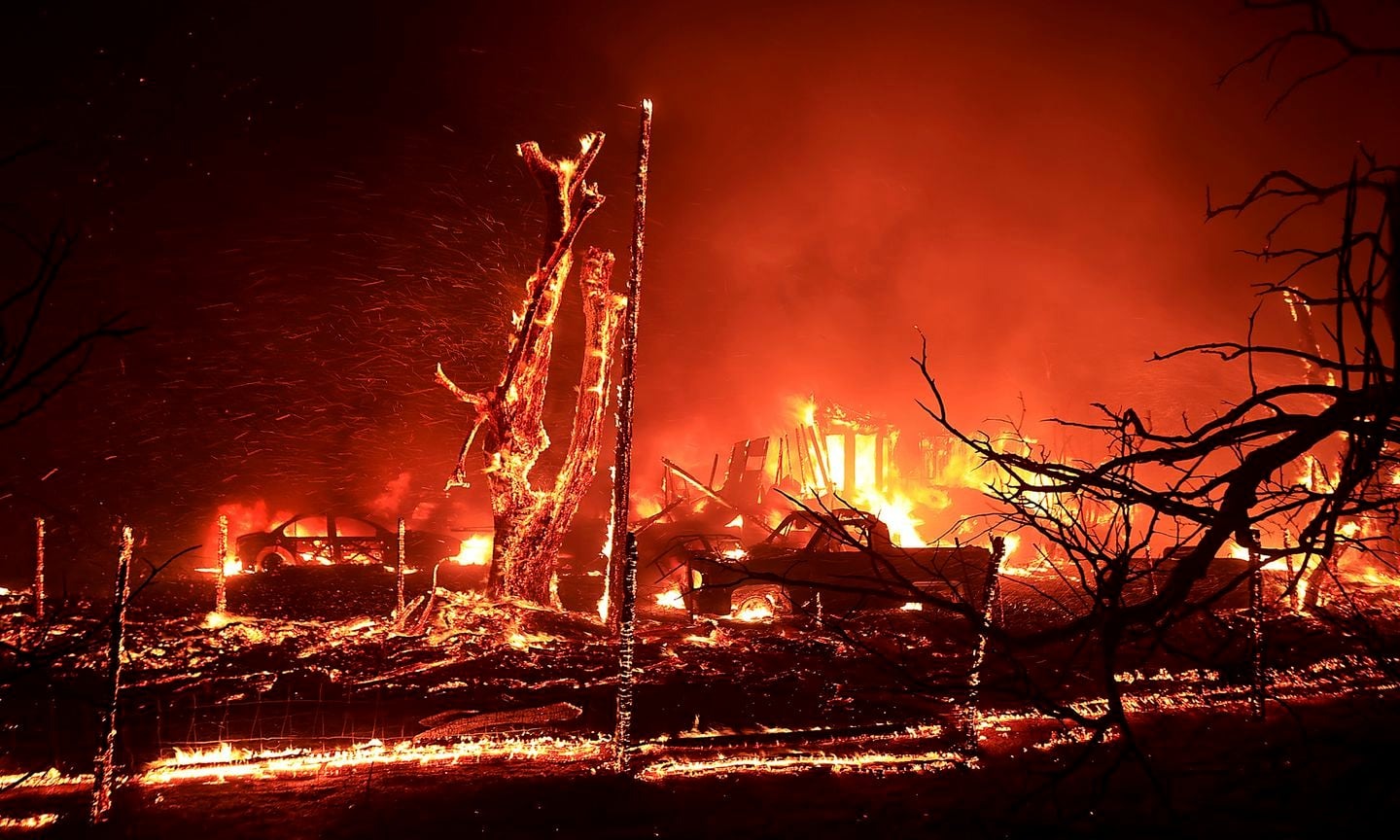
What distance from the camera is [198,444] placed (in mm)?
16078

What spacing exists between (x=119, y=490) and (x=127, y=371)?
2508 mm

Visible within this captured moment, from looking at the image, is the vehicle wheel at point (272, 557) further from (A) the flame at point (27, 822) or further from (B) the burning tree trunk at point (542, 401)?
(A) the flame at point (27, 822)

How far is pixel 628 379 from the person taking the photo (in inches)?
349

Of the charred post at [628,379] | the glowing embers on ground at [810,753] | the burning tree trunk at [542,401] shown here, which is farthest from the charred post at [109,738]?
the charred post at [628,379]

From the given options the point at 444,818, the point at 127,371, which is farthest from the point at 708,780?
the point at 127,371

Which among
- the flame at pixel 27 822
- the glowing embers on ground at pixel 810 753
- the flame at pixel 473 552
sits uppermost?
the flame at pixel 473 552

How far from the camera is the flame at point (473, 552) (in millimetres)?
16719

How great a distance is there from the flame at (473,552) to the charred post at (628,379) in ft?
27.5

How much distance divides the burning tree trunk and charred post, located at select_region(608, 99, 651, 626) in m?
0.62

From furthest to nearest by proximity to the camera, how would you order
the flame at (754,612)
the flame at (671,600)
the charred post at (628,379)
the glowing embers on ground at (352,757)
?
the flame at (671,600)
the flame at (754,612)
the charred post at (628,379)
the glowing embers on ground at (352,757)

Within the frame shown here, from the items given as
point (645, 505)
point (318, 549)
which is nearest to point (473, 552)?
point (318, 549)

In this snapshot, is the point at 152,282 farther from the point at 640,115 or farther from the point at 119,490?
the point at 640,115

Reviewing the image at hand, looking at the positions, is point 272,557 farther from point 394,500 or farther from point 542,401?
point 542,401

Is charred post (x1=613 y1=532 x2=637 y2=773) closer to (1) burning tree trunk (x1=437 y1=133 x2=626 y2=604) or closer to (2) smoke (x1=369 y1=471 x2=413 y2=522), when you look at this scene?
(1) burning tree trunk (x1=437 y1=133 x2=626 y2=604)
